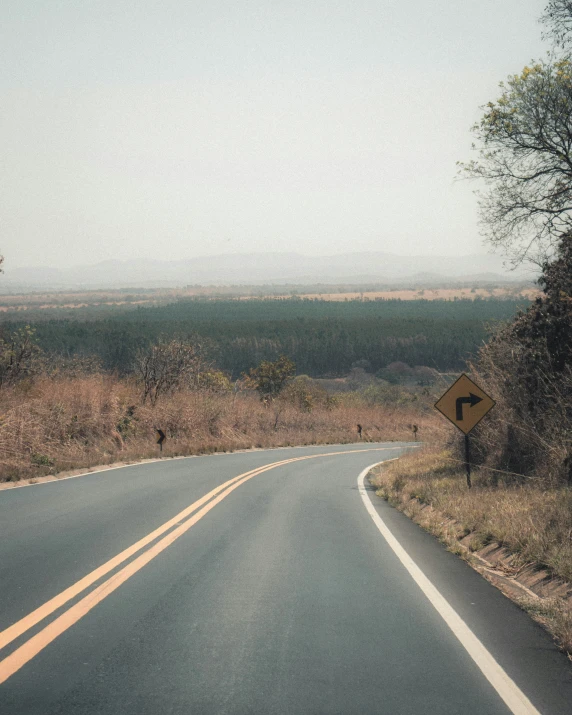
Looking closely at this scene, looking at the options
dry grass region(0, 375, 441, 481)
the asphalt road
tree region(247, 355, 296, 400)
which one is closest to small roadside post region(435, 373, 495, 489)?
the asphalt road

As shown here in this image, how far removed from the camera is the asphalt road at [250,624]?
14.4 feet

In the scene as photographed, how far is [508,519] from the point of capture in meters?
9.52

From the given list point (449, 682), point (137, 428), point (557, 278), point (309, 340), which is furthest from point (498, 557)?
point (309, 340)

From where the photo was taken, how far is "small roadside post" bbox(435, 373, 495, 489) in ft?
46.1

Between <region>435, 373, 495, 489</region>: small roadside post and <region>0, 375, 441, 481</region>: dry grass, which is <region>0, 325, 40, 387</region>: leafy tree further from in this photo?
<region>435, 373, 495, 489</region>: small roadside post

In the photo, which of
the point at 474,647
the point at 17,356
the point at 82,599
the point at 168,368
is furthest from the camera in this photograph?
the point at 168,368

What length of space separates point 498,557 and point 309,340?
147893 mm

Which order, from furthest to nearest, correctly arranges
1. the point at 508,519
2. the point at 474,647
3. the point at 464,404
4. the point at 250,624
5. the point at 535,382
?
1. the point at 535,382
2. the point at 464,404
3. the point at 508,519
4. the point at 250,624
5. the point at 474,647

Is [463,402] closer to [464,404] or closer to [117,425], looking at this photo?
[464,404]

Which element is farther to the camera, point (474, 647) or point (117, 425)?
point (117, 425)

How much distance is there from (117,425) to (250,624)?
20.8 metres

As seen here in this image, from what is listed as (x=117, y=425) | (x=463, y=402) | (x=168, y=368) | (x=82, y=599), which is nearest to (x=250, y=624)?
(x=82, y=599)

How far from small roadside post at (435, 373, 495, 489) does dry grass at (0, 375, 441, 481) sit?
605cm

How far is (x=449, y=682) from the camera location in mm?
4648
